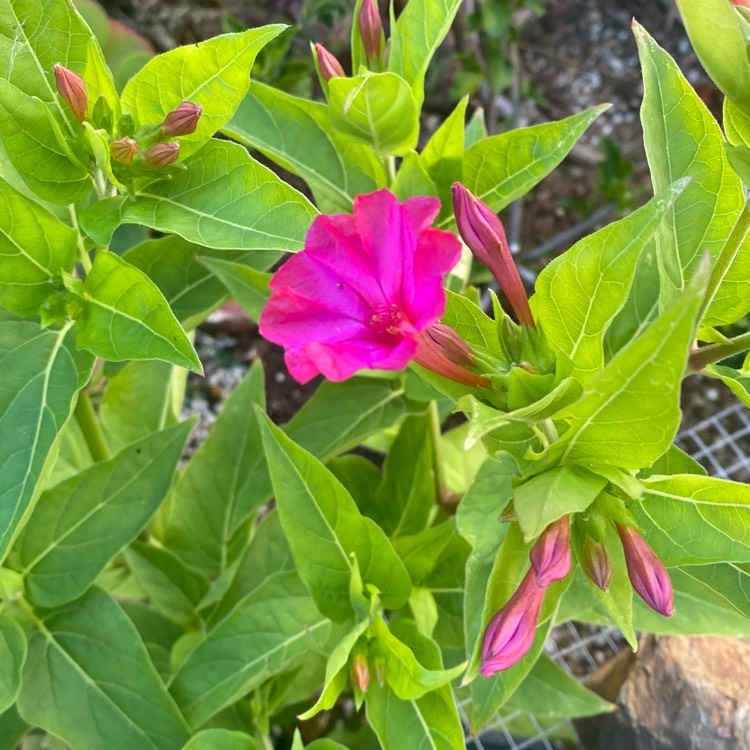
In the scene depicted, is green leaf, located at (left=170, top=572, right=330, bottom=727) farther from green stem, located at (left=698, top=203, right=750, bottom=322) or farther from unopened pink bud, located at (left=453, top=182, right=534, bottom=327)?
green stem, located at (left=698, top=203, right=750, bottom=322)

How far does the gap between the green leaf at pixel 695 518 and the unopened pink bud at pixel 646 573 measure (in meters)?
0.05

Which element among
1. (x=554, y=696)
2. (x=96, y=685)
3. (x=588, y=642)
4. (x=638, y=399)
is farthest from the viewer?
(x=588, y=642)

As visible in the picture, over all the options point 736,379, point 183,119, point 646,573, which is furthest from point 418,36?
point 646,573

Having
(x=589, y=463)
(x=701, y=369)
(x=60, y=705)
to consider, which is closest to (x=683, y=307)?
(x=589, y=463)

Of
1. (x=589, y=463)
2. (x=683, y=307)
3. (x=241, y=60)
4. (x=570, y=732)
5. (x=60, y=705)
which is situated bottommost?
(x=570, y=732)

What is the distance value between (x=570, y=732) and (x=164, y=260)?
4.32 ft

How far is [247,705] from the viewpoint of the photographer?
124cm

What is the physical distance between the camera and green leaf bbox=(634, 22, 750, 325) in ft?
2.63

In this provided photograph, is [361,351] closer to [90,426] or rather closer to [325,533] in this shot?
[325,533]

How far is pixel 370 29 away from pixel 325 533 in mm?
616

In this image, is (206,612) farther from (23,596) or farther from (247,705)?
(23,596)

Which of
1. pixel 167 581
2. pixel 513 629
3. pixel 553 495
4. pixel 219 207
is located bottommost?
pixel 167 581

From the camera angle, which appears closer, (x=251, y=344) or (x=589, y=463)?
(x=589, y=463)

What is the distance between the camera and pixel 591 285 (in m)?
0.70
